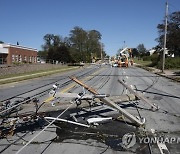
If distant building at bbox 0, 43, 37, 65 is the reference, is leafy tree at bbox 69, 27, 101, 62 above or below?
above

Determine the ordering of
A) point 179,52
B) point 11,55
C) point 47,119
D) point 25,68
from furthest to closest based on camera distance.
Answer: point 179,52, point 11,55, point 25,68, point 47,119

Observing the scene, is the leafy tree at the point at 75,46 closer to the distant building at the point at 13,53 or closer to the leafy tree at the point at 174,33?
the distant building at the point at 13,53

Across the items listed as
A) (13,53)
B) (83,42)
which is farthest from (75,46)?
(13,53)

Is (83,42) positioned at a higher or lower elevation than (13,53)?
higher

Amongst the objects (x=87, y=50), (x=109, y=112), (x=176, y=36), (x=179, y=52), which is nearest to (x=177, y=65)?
(x=176, y=36)

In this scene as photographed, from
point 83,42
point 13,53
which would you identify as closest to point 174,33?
point 13,53

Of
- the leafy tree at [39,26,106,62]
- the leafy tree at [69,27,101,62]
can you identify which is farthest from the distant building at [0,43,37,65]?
the leafy tree at [69,27,101,62]

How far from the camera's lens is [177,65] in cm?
5547

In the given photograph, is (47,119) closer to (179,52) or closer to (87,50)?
(179,52)

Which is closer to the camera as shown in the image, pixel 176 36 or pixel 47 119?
pixel 47 119

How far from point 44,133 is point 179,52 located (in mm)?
73488

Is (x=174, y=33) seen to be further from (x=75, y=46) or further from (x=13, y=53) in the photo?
(x=75, y=46)

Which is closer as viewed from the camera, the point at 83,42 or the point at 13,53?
the point at 13,53

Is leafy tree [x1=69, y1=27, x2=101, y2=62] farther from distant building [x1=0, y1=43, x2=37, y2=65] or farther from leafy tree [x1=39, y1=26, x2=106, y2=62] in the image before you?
distant building [x1=0, y1=43, x2=37, y2=65]
